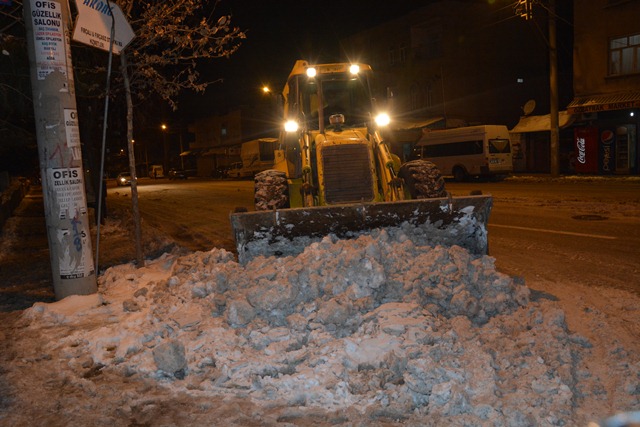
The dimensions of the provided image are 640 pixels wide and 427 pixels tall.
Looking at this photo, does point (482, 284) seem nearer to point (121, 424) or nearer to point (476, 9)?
point (121, 424)

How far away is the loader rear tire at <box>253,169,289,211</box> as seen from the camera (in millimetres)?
8484

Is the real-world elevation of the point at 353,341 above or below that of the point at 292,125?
below

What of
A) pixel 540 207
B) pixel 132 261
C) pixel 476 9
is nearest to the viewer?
pixel 132 261

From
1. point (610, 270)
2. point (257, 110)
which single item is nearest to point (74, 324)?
point (610, 270)

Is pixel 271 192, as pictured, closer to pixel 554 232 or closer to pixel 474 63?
pixel 554 232

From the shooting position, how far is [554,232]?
10.8 m

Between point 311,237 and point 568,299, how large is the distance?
3.17m

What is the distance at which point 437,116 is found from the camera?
42.2m

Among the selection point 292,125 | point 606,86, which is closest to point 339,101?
point 292,125

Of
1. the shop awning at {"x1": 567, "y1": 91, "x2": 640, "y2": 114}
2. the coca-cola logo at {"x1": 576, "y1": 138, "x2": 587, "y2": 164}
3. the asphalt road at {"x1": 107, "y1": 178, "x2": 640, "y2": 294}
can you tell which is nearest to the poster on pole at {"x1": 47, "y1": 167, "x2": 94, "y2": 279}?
the asphalt road at {"x1": 107, "y1": 178, "x2": 640, "y2": 294}

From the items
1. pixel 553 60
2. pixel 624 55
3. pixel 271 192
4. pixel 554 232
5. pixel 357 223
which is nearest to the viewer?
pixel 357 223

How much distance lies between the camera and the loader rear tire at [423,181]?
8203 mm

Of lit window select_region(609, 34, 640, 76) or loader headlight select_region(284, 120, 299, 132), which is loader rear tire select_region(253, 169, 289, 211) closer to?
loader headlight select_region(284, 120, 299, 132)

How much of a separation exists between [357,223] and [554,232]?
535 cm
